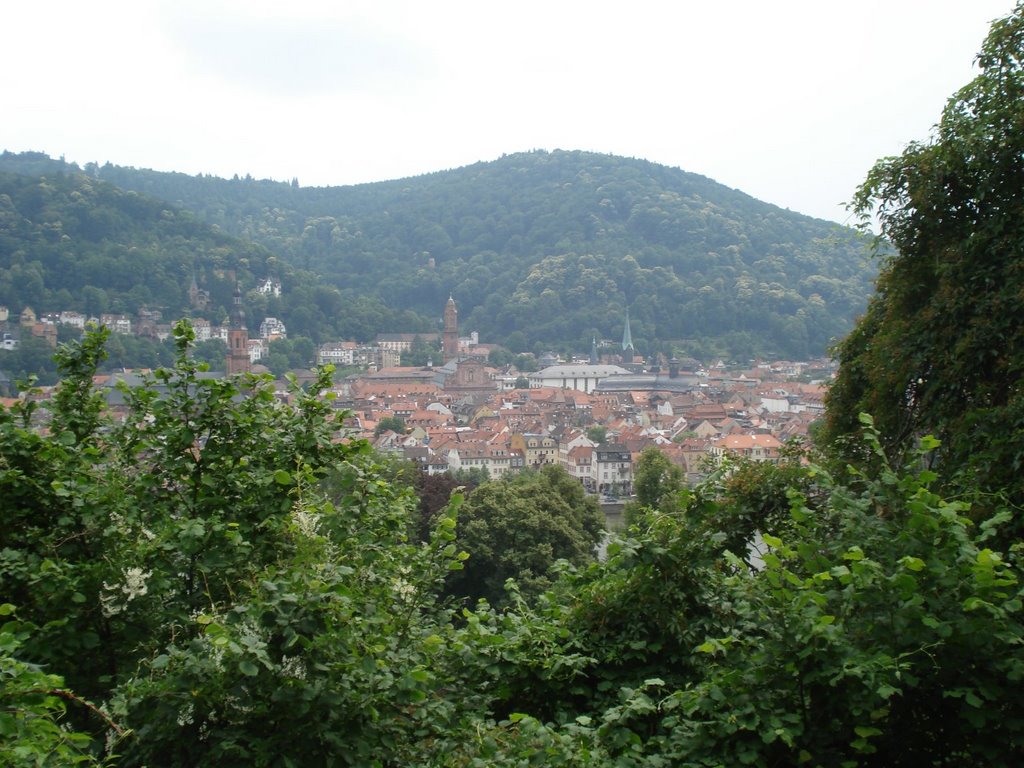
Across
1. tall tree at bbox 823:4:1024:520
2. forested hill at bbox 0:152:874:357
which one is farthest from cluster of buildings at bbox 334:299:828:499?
tall tree at bbox 823:4:1024:520

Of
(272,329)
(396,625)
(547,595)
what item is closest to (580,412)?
(272,329)

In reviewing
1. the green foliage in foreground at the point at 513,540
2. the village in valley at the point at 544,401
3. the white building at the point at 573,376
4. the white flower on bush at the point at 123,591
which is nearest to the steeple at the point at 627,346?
the village in valley at the point at 544,401

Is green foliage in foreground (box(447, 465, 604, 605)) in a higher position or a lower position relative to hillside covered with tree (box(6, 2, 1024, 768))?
lower

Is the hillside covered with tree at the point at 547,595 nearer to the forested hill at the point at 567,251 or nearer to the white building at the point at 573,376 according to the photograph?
the white building at the point at 573,376

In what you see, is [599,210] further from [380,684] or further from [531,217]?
[380,684]

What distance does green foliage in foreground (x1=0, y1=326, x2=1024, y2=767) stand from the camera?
303 cm

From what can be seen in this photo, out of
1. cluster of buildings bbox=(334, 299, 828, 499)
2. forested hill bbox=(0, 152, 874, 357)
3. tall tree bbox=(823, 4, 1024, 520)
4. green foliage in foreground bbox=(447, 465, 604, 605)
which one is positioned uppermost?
forested hill bbox=(0, 152, 874, 357)

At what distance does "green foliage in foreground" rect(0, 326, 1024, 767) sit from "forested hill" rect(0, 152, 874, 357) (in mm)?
84868

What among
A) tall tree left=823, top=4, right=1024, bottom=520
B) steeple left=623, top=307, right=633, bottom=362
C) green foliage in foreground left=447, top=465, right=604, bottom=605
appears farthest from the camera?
steeple left=623, top=307, right=633, bottom=362

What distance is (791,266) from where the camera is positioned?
336 feet

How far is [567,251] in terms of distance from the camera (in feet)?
356

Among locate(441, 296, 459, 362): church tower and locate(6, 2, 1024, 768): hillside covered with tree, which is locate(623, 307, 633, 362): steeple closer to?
locate(441, 296, 459, 362): church tower

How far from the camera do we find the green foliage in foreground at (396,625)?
3031mm

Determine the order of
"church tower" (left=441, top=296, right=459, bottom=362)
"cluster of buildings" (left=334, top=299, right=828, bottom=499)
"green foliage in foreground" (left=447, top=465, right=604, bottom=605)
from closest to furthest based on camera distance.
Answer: "green foliage in foreground" (left=447, top=465, right=604, bottom=605) < "cluster of buildings" (left=334, top=299, right=828, bottom=499) < "church tower" (left=441, top=296, right=459, bottom=362)
